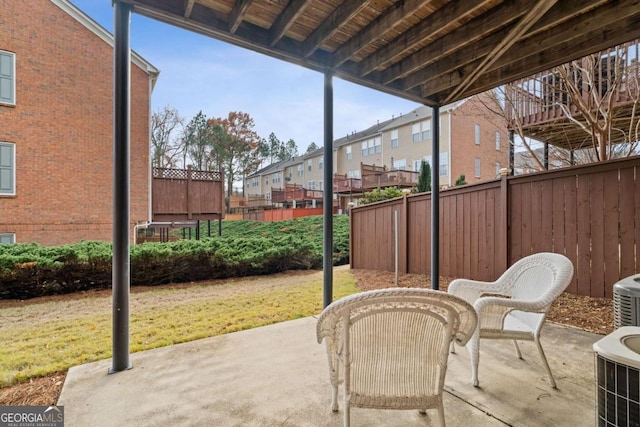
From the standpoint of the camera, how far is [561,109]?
591cm

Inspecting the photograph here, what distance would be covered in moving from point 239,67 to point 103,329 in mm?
7469

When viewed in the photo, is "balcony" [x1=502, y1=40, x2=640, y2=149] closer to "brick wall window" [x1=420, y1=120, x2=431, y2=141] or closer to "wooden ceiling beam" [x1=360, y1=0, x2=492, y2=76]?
"wooden ceiling beam" [x1=360, y1=0, x2=492, y2=76]

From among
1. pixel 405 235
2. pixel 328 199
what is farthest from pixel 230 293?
pixel 405 235

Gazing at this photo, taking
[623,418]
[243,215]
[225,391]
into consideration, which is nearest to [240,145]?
[243,215]

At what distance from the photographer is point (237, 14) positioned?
2.24 metres

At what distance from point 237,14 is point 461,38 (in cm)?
187

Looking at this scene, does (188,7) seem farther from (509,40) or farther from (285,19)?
(509,40)

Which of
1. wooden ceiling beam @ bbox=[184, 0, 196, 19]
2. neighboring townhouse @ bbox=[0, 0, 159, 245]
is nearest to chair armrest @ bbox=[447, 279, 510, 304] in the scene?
wooden ceiling beam @ bbox=[184, 0, 196, 19]

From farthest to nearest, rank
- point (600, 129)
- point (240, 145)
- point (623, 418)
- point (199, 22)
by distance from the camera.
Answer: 1. point (240, 145)
2. point (600, 129)
3. point (199, 22)
4. point (623, 418)

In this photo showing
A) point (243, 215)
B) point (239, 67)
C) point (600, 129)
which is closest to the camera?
point (600, 129)

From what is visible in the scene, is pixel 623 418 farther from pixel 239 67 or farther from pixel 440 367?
pixel 239 67

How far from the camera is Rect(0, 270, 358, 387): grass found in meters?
2.55

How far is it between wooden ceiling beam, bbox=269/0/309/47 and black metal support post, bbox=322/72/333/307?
0.69 m

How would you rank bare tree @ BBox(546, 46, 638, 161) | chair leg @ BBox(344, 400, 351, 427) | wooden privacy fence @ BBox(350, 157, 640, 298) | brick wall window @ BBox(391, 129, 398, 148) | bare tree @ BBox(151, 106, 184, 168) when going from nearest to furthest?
1. chair leg @ BBox(344, 400, 351, 427)
2. wooden privacy fence @ BBox(350, 157, 640, 298)
3. bare tree @ BBox(546, 46, 638, 161)
4. bare tree @ BBox(151, 106, 184, 168)
5. brick wall window @ BBox(391, 129, 398, 148)
